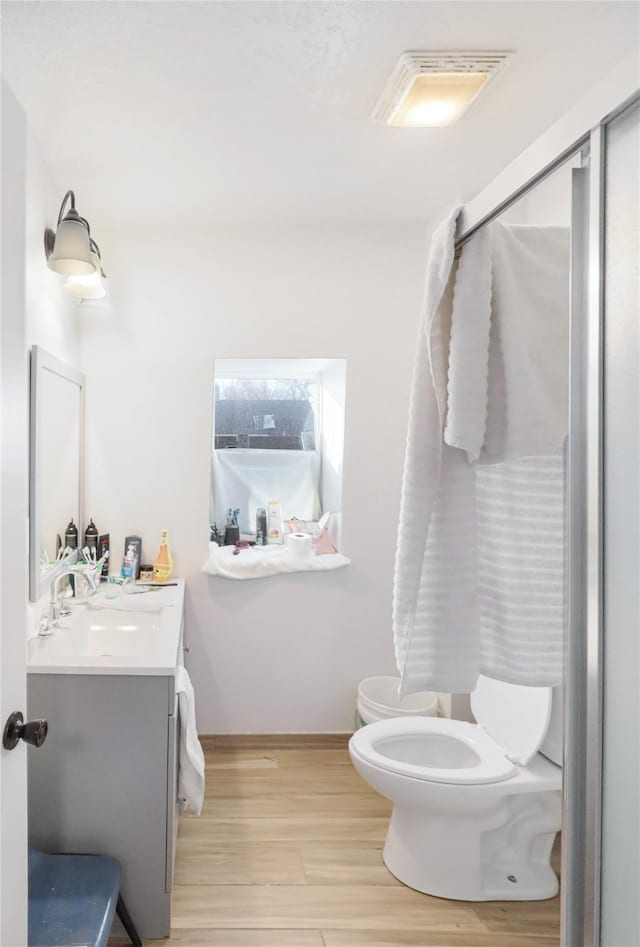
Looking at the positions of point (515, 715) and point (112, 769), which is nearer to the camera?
point (112, 769)

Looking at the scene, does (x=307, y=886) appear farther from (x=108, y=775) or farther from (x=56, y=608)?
(x=56, y=608)

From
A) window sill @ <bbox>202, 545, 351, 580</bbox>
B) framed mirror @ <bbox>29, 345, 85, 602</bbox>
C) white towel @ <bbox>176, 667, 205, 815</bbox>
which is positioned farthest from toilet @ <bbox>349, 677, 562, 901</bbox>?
framed mirror @ <bbox>29, 345, 85, 602</bbox>

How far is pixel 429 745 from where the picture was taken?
2.12m

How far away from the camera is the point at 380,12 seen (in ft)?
4.69

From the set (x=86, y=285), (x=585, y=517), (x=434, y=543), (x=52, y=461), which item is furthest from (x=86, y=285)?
(x=585, y=517)

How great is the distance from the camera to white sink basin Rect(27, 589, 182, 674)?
1638mm

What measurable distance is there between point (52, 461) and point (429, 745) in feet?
5.63

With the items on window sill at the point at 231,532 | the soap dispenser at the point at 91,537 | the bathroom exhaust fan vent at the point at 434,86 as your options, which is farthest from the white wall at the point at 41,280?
the bathroom exhaust fan vent at the point at 434,86

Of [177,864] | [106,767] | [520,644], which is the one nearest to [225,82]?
[520,644]

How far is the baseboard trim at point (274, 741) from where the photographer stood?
2824mm

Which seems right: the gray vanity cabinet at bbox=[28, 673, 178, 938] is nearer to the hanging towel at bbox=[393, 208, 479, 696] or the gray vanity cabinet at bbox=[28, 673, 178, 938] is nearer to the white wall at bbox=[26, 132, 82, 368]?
the hanging towel at bbox=[393, 208, 479, 696]

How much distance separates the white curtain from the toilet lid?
1.38 m

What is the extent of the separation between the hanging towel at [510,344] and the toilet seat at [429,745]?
48.5 inches

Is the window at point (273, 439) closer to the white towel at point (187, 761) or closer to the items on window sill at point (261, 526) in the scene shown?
the items on window sill at point (261, 526)
